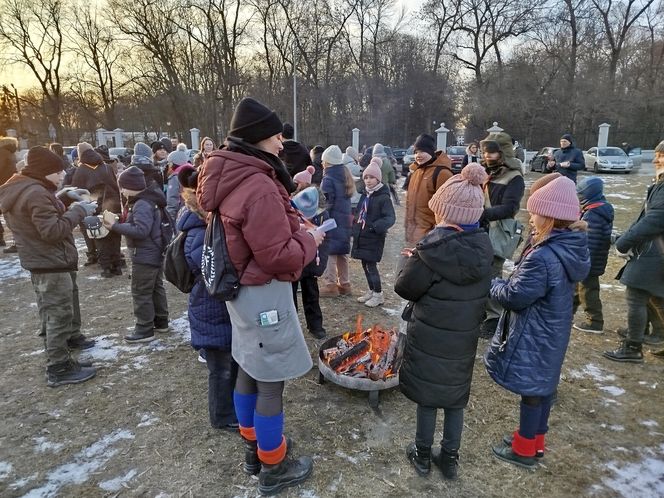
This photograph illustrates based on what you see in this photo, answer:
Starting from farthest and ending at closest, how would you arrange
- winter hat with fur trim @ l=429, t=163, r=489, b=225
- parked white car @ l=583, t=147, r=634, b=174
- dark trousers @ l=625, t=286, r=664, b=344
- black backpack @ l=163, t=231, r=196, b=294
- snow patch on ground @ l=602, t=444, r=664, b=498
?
parked white car @ l=583, t=147, r=634, b=174, dark trousers @ l=625, t=286, r=664, b=344, black backpack @ l=163, t=231, r=196, b=294, snow patch on ground @ l=602, t=444, r=664, b=498, winter hat with fur trim @ l=429, t=163, r=489, b=225

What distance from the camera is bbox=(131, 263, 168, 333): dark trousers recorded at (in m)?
4.60

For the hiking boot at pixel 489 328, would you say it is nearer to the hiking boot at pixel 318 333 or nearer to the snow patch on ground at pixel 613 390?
the snow patch on ground at pixel 613 390

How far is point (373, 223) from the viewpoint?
541 centimetres

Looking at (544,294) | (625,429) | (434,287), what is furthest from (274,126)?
(625,429)

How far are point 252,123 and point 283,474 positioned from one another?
205 cm

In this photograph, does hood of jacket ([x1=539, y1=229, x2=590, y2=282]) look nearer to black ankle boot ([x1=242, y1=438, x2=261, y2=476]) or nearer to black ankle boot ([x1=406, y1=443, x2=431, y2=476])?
black ankle boot ([x1=406, y1=443, x2=431, y2=476])

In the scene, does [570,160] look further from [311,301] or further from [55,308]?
[55,308]

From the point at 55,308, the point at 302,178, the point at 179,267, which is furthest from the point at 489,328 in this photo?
the point at 55,308

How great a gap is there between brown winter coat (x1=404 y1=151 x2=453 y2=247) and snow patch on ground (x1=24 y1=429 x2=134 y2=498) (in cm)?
353

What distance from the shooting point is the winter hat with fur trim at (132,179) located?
4.35 m

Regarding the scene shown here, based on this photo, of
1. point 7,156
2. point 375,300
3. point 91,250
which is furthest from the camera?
point 91,250

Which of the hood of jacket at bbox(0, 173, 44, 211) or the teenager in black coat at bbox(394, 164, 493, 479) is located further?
the hood of jacket at bbox(0, 173, 44, 211)

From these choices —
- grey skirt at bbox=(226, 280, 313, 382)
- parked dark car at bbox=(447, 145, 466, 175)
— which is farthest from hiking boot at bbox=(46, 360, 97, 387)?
parked dark car at bbox=(447, 145, 466, 175)

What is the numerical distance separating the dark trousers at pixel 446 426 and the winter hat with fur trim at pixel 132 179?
3400mm
